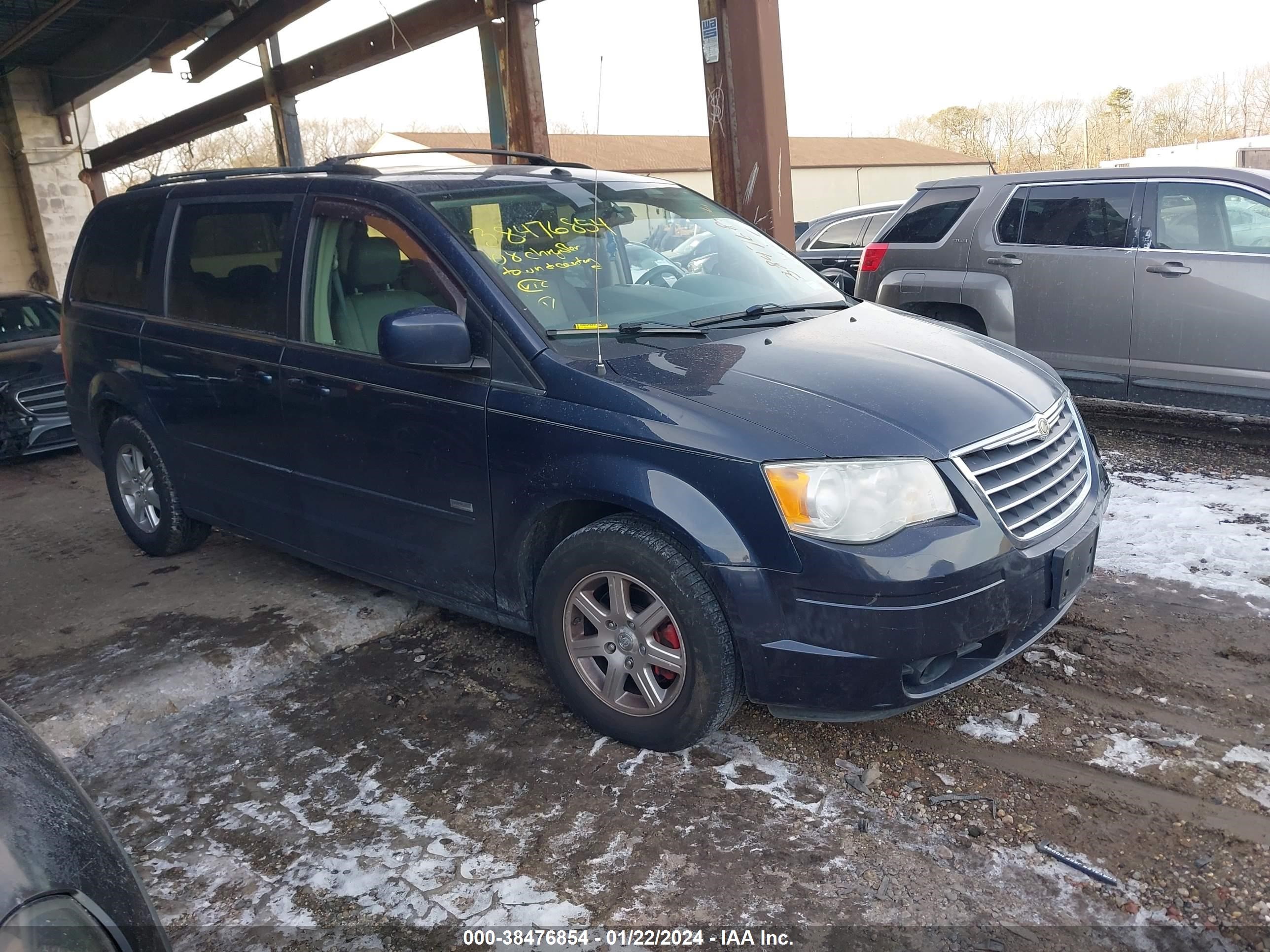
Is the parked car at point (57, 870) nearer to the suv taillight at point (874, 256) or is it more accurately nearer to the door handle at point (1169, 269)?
the door handle at point (1169, 269)

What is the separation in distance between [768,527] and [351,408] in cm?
185

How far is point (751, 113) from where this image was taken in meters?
6.72

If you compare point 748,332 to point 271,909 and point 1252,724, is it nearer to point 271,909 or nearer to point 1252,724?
point 1252,724

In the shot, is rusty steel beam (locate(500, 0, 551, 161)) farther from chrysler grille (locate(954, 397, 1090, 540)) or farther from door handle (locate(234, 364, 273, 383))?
chrysler grille (locate(954, 397, 1090, 540))

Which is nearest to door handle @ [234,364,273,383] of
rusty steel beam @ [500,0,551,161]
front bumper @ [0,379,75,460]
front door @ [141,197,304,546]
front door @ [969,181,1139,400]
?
front door @ [141,197,304,546]

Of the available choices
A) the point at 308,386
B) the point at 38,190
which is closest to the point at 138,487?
the point at 308,386

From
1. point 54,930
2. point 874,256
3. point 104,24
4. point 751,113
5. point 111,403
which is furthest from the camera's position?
point 104,24

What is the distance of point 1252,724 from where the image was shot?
3186 mm

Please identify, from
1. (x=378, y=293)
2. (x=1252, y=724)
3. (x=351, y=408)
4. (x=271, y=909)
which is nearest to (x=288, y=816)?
(x=271, y=909)

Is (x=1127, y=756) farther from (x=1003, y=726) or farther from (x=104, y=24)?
(x=104, y=24)

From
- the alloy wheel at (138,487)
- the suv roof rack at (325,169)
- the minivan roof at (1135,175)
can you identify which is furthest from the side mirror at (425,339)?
the minivan roof at (1135,175)

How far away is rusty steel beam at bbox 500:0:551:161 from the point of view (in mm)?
7605

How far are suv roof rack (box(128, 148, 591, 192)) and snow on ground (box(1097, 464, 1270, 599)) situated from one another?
3.13 meters

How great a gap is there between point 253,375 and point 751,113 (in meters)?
4.02
